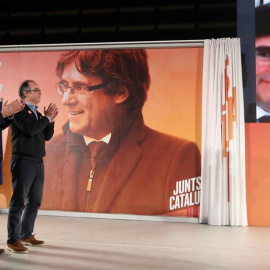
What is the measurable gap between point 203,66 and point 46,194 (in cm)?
272

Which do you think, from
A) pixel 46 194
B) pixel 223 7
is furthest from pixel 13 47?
pixel 223 7

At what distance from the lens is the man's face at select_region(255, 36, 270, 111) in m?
5.56

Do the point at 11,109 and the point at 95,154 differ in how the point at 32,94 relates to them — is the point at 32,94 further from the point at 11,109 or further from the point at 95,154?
the point at 95,154

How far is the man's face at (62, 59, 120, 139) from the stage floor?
1.24 meters

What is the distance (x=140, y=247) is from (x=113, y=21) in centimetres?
356

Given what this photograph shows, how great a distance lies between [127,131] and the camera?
5805mm

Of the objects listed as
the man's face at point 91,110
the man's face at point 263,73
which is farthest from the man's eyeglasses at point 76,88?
the man's face at point 263,73

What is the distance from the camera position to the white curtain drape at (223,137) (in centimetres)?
536

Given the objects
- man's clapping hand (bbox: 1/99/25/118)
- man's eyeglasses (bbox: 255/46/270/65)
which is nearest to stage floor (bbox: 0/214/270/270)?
man's clapping hand (bbox: 1/99/25/118)

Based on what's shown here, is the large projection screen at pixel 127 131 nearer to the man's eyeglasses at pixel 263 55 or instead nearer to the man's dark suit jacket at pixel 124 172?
the man's dark suit jacket at pixel 124 172

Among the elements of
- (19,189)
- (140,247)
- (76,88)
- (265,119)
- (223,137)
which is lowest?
(140,247)

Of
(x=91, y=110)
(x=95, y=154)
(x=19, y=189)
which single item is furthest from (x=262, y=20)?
(x=19, y=189)

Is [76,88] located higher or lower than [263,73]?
lower

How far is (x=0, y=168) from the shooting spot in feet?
19.8
